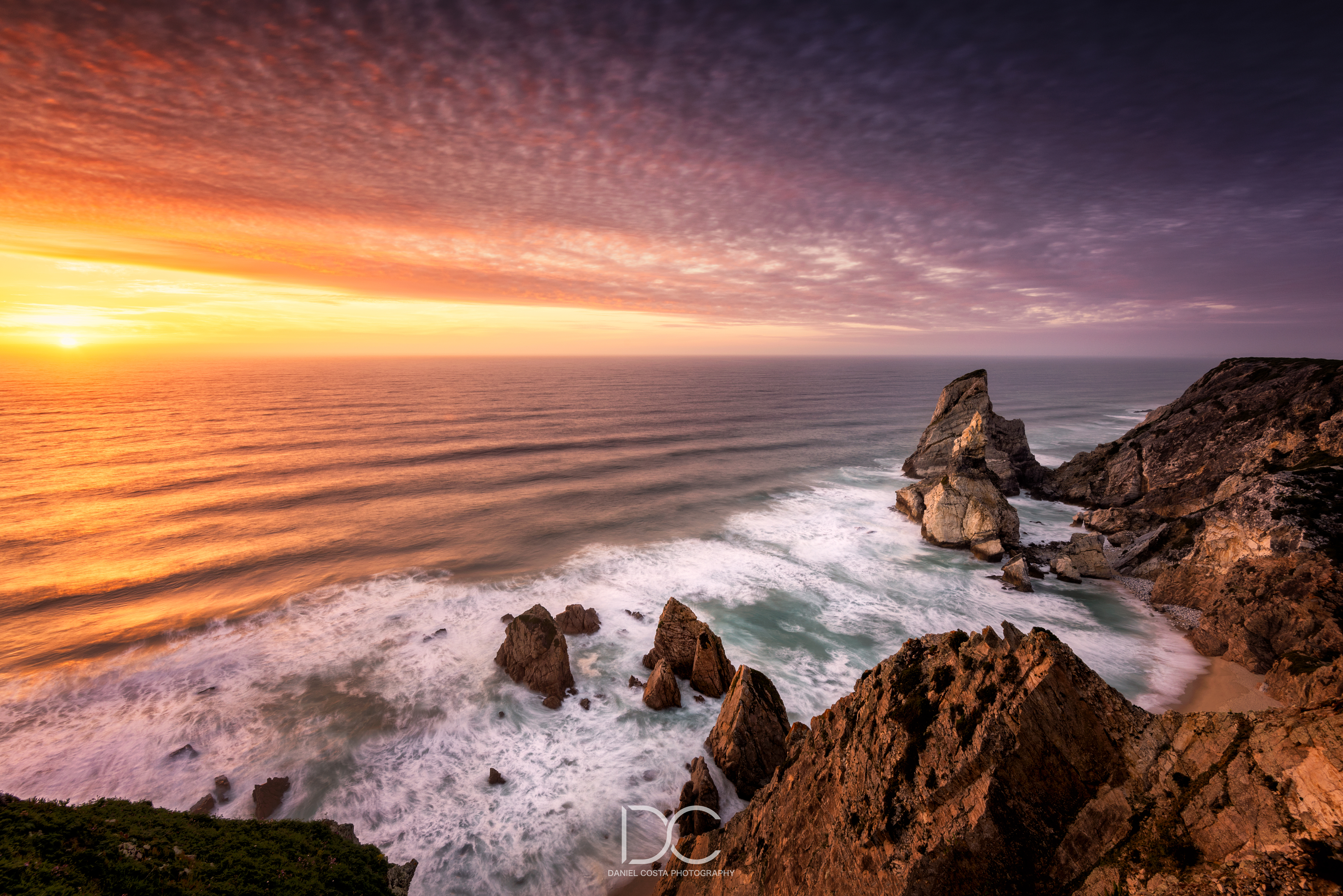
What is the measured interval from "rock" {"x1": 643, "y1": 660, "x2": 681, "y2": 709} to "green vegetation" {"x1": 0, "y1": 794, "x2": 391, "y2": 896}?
956 centimetres

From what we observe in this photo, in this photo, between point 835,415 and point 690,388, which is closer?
point 835,415

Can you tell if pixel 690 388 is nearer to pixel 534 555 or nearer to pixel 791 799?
pixel 534 555

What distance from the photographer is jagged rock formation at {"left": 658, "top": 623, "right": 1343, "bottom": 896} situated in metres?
5.14

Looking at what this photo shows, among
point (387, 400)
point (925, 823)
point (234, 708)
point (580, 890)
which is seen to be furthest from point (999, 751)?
point (387, 400)

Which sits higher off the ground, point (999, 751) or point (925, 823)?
point (999, 751)

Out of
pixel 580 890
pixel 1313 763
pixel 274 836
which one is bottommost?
pixel 580 890

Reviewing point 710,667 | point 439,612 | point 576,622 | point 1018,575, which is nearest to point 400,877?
point 710,667

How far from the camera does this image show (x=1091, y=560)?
89.9 feet

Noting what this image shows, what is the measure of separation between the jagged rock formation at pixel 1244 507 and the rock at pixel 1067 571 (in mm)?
2836

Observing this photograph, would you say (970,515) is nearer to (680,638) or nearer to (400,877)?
(680,638)

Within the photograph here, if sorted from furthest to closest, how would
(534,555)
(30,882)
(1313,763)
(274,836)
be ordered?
(534,555) < (274,836) < (30,882) < (1313,763)

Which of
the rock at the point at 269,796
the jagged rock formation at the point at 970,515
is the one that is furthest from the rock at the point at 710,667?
the jagged rock formation at the point at 970,515

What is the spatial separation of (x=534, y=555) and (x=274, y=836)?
73.3ft

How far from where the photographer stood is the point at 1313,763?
Answer: 509cm
